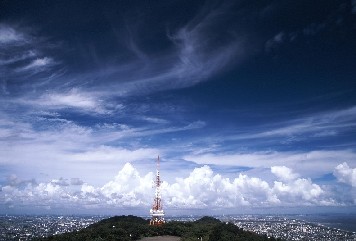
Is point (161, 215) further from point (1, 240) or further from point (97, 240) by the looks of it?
point (1, 240)

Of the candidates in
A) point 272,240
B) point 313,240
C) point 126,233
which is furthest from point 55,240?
point 313,240

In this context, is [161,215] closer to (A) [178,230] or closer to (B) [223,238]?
(A) [178,230]

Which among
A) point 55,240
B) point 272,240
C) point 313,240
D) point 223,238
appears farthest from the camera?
A: point 313,240

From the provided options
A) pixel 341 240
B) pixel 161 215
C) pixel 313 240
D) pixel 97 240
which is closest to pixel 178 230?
pixel 161 215

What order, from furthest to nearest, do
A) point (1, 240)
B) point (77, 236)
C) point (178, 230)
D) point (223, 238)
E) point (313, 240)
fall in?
point (313, 240) < point (1, 240) < point (178, 230) < point (223, 238) < point (77, 236)

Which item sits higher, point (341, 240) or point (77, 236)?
point (77, 236)

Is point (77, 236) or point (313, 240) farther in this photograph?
point (313, 240)

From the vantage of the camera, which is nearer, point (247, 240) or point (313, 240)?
point (247, 240)

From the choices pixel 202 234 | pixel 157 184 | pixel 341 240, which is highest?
pixel 157 184

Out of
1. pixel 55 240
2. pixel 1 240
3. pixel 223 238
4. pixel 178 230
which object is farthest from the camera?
pixel 1 240
